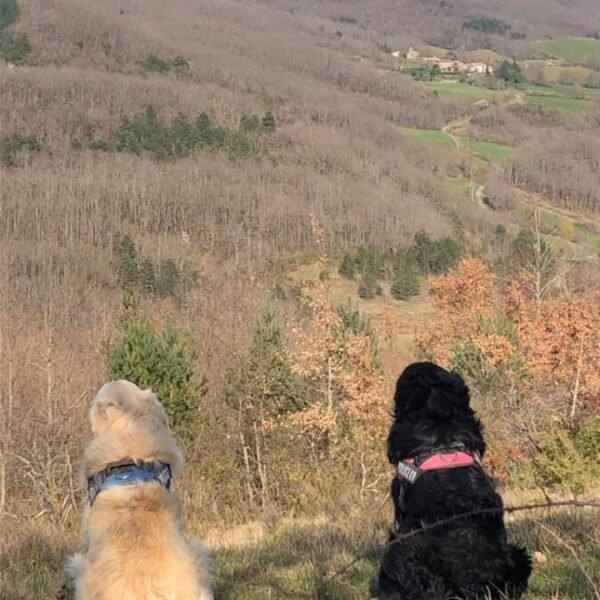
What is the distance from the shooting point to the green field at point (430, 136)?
133500mm

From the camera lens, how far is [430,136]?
143 metres

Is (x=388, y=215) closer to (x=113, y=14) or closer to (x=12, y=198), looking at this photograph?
(x=12, y=198)

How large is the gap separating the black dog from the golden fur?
91 cm

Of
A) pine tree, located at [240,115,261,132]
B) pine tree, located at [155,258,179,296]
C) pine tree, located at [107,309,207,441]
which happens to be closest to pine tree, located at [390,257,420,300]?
pine tree, located at [155,258,179,296]

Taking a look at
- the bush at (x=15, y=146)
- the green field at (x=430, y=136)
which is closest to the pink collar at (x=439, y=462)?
the bush at (x=15, y=146)

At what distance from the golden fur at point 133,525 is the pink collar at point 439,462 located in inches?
40.3

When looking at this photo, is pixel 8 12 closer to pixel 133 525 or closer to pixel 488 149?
pixel 488 149

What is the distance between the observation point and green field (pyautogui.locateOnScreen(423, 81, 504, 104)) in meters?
160

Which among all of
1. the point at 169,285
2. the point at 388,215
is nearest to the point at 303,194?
the point at 388,215

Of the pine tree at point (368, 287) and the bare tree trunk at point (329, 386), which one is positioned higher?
the bare tree trunk at point (329, 386)

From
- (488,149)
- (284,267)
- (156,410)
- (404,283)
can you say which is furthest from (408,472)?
(488,149)

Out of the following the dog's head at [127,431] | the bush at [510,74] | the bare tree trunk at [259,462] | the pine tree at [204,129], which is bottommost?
the pine tree at [204,129]

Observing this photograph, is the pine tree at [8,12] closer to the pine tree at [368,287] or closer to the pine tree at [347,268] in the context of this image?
the pine tree at [347,268]

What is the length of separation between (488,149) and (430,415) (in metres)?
137
